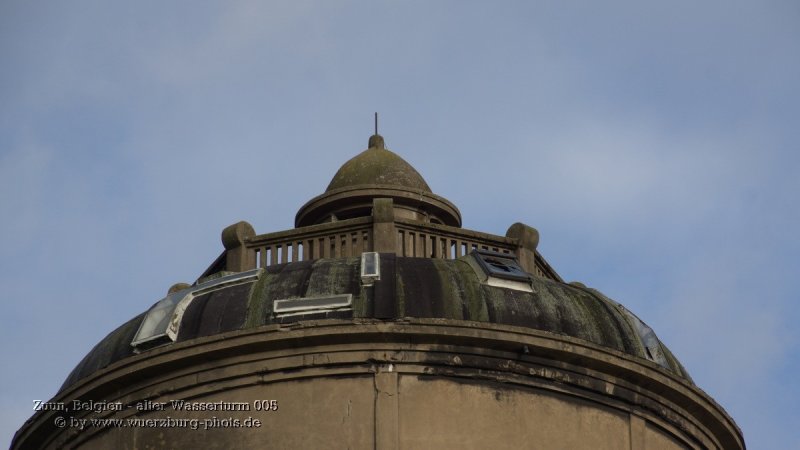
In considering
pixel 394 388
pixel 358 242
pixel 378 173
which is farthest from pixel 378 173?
pixel 394 388

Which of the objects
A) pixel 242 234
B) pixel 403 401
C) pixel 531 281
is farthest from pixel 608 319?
pixel 242 234

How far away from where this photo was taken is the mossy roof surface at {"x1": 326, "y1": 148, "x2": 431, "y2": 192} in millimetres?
33000

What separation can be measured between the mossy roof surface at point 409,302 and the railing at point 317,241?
2.43ft

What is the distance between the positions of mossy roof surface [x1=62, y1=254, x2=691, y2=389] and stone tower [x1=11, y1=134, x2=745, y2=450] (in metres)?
0.02

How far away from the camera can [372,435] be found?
2709cm

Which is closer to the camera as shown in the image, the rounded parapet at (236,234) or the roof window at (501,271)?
the roof window at (501,271)

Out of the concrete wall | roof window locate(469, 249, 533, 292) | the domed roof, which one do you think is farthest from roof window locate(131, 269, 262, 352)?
the domed roof

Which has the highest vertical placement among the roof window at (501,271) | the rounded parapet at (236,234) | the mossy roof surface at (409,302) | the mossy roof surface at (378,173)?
the mossy roof surface at (378,173)

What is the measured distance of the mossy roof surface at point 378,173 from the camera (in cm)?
3300

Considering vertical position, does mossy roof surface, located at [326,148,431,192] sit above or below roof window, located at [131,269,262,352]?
above

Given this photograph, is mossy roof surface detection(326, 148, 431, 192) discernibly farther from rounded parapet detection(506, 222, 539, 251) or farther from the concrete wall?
the concrete wall

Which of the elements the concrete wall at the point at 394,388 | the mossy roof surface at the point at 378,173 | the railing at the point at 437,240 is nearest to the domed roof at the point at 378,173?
the mossy roof surface at the point at 378,173

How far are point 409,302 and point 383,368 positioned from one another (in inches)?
38.3

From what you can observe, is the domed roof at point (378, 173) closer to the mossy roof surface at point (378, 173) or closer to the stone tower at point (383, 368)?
the mossy roof surface at point (378, 173)
